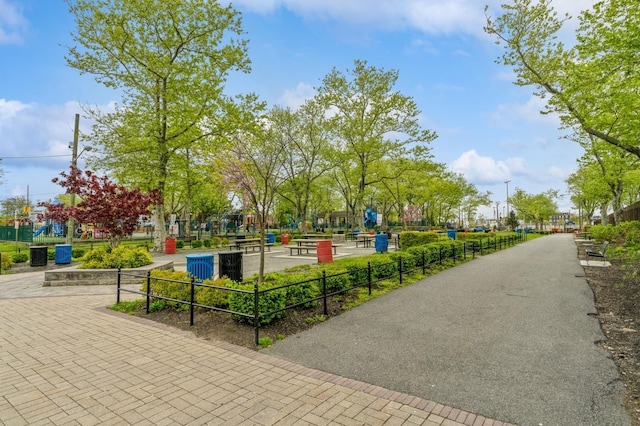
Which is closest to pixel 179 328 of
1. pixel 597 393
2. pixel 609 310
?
pixel 597 393

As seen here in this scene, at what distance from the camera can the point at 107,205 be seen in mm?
12477

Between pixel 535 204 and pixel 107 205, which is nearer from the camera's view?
pixel 107 205

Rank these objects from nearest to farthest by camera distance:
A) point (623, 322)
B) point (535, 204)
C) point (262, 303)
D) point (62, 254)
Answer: point (262, 303), point (623, 322), point (62, 254), point (535, 204)

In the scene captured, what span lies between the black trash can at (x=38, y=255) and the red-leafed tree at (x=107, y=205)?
3.00 meters

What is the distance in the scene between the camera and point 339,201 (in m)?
72.9

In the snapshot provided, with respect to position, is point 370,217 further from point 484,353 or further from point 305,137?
point 484,353

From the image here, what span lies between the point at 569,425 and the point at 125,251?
1234 cm

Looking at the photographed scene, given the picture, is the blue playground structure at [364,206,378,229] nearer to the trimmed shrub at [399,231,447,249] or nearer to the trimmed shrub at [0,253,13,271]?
the trimmed shrub at [399,231,447,249]

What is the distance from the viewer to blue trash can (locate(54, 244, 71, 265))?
604 inches

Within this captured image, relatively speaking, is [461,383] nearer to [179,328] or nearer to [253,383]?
[253,383]

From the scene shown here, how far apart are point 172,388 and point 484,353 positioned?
4.17 m

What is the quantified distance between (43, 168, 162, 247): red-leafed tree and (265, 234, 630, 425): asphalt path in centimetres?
1017

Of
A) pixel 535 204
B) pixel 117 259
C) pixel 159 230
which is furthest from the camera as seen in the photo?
pixel 535 204

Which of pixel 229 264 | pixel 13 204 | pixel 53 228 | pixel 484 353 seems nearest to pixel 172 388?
pixel 484 353
